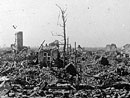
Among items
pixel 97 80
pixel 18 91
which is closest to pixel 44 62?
pixel 97 80

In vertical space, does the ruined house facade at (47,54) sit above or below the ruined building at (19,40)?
below

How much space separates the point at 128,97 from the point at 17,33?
3304cm

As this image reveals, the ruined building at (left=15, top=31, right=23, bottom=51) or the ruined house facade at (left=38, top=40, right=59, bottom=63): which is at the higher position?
the ruined building at (left=15, top=31, right=23, bottom=51)

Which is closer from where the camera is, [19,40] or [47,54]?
[47,54]

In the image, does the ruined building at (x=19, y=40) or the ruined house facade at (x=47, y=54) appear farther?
the ruined building at (x=19, y=40)

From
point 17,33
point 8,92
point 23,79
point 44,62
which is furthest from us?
point 17,33

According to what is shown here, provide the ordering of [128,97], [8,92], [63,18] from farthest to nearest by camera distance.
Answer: [63,18] → [8,92] → [128,97]

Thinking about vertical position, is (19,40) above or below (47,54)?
above

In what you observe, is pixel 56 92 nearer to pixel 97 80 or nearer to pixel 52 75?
pixel 52 75

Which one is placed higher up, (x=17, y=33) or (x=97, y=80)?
(x=17, y=33)

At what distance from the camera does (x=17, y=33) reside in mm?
43562

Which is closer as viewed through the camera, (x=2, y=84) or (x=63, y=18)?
(x=2, y=84)

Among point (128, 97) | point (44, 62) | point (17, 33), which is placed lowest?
point (128, 97)

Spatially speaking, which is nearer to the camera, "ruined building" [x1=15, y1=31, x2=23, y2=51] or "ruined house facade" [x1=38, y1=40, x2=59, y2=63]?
"ruined house facade" [x1=38, y1=40, x2=59, y2=63]
